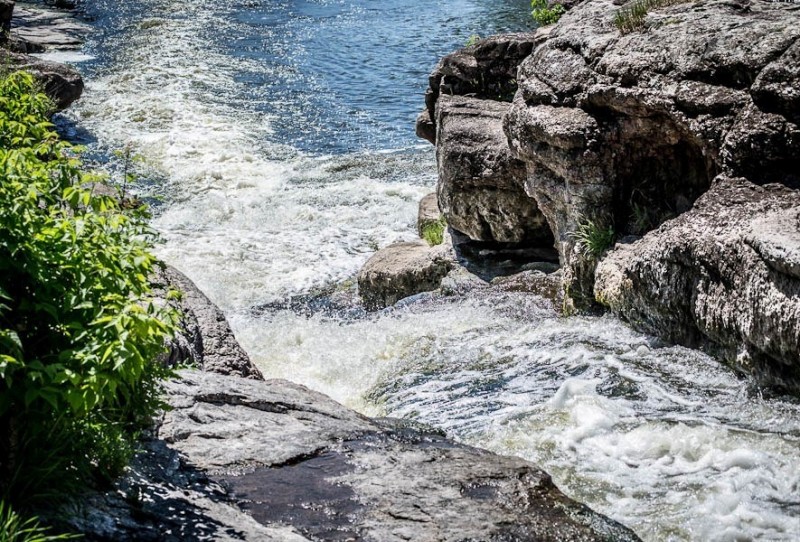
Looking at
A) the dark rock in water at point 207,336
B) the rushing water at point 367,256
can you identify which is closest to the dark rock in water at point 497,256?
the rushing water at point 367,256

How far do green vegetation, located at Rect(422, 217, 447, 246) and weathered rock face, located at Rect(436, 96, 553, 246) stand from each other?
104cm

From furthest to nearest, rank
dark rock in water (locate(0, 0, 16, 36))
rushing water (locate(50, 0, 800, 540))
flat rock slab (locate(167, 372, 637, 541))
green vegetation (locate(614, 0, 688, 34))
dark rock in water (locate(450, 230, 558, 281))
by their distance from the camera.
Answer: dark rock in water (locate(0, 0, 16, 36)) → dark rock in water (locate(450, 230, 558, 281)) → green vegetation (locate(614, 0, 688, 34)) → rushing water (locate(50, 0, 800, 540)) → flat rock slab (locate(167, 372, 637, 541))

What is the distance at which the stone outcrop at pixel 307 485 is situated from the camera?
5152 mm

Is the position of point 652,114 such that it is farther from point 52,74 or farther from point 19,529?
point 52,74

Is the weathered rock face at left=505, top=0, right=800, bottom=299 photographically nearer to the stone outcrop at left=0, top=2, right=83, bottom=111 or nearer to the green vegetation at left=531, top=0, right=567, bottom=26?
the green vegetation at left=531, top=0, right=567, bottom=26

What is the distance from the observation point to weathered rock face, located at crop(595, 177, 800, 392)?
25.8 feet

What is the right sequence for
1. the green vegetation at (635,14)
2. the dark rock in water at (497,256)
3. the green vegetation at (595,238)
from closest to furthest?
the green vegetation at (595,238) < the green vegetation at (635,14) < the dark rock in water at (497,256)

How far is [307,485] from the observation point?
5.98m

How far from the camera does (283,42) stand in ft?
103

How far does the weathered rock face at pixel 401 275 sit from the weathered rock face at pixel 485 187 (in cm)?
65

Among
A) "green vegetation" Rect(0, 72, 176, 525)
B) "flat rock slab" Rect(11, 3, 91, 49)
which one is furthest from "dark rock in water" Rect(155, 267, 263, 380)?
"flat rock slab" Rect(11, 3, 91, 49)

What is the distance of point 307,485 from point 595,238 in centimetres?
630

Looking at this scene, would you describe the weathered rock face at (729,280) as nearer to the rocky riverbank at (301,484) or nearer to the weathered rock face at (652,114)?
the weathered rock face at (652,114)

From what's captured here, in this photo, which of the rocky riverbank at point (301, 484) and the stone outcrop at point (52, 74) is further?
the stone outcrop at point (52, 74)
